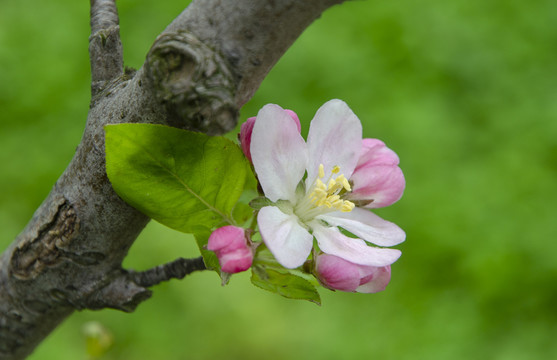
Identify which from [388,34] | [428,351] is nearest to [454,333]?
[428,351]

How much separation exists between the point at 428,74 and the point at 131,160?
2049 millimetres

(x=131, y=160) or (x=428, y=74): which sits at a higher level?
(x=428, y=74)

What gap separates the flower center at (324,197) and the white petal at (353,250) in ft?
0.09

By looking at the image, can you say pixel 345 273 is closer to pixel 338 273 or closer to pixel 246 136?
pixel 338 273

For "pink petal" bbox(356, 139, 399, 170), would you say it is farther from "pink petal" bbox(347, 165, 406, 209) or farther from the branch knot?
the branch knot

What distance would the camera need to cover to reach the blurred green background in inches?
70.9

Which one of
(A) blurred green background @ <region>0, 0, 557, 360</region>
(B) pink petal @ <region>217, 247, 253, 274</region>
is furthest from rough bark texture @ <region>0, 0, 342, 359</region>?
(A) blurred green background @ <region>0, 0, 557, 360</region>

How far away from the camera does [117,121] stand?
0.49m

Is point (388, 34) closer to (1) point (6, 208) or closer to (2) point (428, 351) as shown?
(2) point (428, 351)

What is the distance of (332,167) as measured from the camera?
0.58 metres

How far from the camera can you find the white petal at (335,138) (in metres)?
0.56

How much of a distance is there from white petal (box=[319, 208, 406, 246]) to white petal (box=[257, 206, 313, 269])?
61mm

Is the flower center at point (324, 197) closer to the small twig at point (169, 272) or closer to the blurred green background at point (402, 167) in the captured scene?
the small twig at point (169, 272)

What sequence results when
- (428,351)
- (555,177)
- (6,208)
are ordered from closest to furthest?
(428,351) < (6,208) < (555,177)
